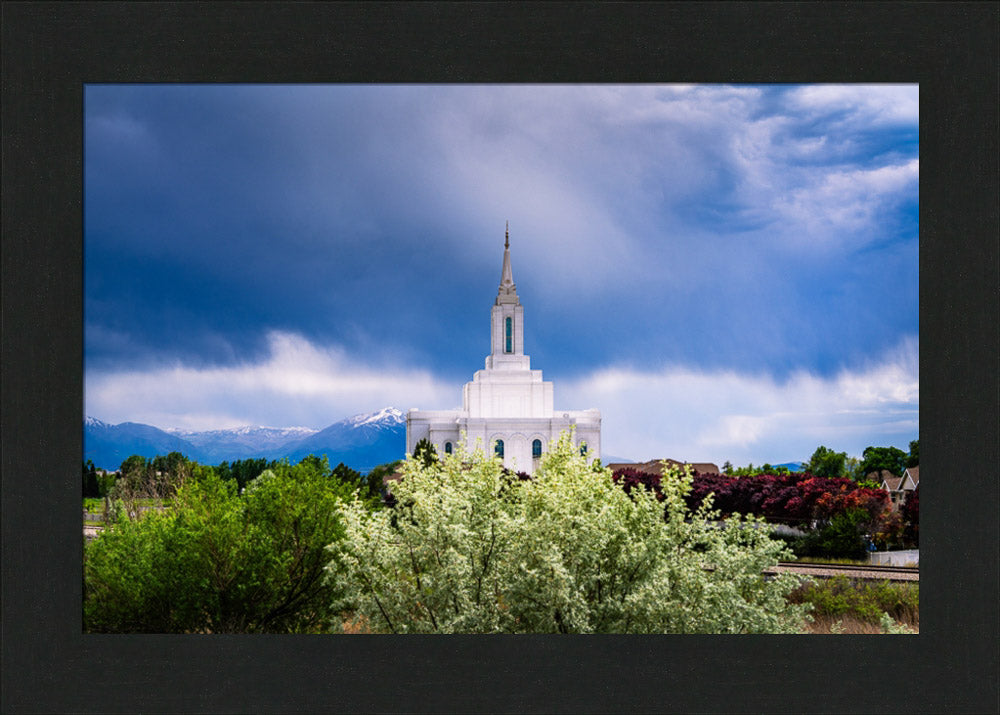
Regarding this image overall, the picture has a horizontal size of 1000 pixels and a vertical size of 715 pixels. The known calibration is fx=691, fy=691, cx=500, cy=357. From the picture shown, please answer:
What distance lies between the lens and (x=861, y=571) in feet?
17.2

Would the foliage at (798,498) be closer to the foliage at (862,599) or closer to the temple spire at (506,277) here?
the foliage at (862,599)

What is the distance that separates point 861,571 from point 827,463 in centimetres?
111

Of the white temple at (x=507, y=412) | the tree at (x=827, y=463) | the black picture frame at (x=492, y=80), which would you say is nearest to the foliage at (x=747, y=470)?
the tree at (x=827, y=463)

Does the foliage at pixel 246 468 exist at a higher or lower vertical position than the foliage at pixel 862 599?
higher

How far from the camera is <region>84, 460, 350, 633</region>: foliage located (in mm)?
4629

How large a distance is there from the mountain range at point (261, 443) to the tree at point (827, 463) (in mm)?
3719

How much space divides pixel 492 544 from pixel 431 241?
6032 millimetres

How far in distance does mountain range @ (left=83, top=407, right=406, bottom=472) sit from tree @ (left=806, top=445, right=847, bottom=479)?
372 cm

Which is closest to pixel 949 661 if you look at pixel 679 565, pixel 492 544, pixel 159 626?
pixel 679 565

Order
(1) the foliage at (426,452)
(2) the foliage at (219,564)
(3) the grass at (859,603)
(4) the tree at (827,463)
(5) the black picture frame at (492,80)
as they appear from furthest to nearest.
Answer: (4) the tree at (827,463)
(1) the foliage at (426,452)
(3) the grass at (859,603)
(2) the foliage at (219,564)
(5) the black picture frame at (492,80)

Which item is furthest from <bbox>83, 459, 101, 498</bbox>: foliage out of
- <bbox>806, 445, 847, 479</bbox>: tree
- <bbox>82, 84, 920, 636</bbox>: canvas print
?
<bbox>806, 445, 847, 479</bbox>: tree

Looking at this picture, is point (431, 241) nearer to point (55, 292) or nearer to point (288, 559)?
point (288, 559)

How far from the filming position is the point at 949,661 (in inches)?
139

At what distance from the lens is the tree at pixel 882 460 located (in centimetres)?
584
